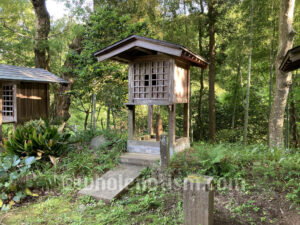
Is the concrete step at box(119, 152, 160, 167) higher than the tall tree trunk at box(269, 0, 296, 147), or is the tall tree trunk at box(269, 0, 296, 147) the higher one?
the tall tree trunk at box(269, 0, 296, 147)

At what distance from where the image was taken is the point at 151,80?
6.24 metres

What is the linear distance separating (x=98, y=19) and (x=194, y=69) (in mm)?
7035

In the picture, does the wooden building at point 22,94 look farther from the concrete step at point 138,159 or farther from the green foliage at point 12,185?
the concrete step at point 138,159

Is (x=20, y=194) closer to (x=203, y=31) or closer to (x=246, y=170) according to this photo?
(x=246, y=170)

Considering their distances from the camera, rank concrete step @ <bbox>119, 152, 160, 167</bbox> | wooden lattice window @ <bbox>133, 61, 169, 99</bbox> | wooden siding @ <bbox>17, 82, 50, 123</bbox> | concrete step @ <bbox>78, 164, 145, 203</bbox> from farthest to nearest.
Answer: wooden siding @ <bbox>17, 82, 50, 123</bbox> → wooden lattice window @ <bbox>133, 61, 169, 99</bbox> → concrete step @ <bbox>119, 152, 160, 167</bbox> → concrete step @ <bbox>78, 164, 145, 203</bbox>

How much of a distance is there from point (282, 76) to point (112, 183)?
5.87m

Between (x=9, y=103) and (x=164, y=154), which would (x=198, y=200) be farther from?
(x=9, y=103)

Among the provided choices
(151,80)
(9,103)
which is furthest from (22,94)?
(151,80)

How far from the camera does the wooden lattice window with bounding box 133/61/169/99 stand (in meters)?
6.09

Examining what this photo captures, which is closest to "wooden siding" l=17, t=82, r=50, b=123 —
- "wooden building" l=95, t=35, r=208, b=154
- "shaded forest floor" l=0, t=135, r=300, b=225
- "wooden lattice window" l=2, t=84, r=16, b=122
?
"wooden lattice window" l=2, t=84, r=16, b=122

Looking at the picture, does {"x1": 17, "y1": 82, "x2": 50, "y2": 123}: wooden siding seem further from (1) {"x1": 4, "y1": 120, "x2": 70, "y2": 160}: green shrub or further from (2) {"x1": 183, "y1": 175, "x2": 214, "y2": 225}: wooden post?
(2) {"x1": 183, "y1": 175, "x2": 214, "y2": 225}: wooden post

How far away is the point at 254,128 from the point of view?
13828 millimetres

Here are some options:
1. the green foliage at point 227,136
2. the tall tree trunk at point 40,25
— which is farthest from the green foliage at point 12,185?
the green foliage at point 227,136

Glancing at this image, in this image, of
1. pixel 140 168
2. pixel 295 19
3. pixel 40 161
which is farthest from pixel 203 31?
pixel 40 161
